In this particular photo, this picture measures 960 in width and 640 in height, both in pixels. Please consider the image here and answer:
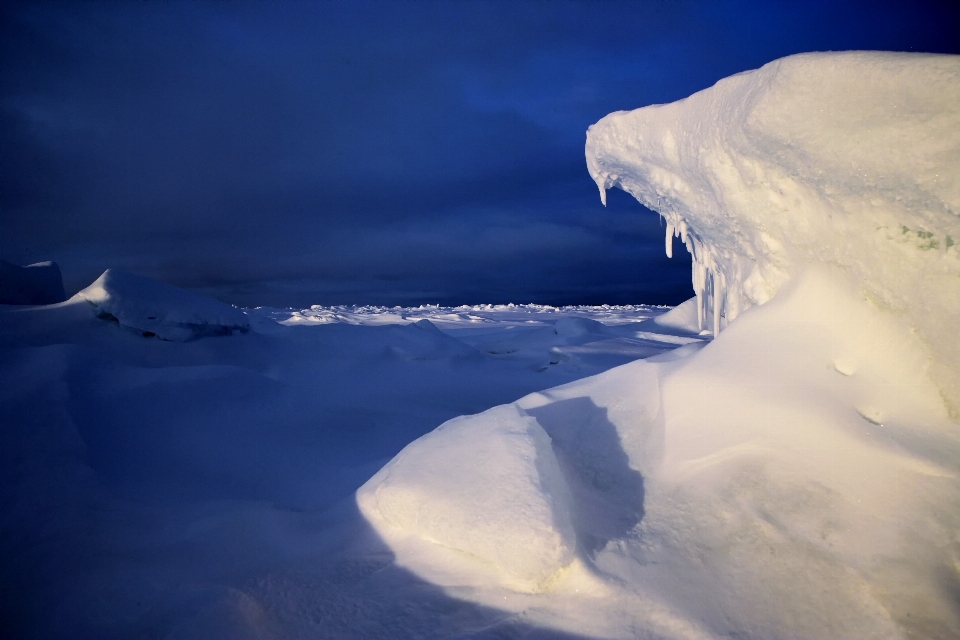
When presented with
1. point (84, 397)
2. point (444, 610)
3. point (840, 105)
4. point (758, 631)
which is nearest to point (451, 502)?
point (444, 610)

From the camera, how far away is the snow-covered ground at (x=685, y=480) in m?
1.99

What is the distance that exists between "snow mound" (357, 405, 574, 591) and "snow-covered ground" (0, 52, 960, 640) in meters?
0.02

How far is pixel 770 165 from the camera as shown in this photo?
3033 millimetres

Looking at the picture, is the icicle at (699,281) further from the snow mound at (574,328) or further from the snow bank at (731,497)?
the snow mound at (574,328)

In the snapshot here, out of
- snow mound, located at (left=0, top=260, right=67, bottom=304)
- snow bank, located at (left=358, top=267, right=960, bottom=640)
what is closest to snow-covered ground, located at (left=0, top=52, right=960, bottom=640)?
snow bank, located at (left=358, top=267, right=960, bottom=640)

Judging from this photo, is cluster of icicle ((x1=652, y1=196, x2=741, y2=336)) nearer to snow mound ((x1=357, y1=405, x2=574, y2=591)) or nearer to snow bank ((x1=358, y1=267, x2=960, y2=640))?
snow bank ((x1=358, y1=267, x2=960, y2=640))

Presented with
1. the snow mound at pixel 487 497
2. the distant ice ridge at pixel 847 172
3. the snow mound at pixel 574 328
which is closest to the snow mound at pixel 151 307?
the snow mound at pixel 487 497

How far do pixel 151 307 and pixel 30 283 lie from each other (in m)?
4.31

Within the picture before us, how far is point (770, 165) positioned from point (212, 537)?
4.33 m

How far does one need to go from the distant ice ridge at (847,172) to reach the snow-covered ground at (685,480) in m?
0.01

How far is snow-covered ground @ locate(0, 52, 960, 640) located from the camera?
6.53ft

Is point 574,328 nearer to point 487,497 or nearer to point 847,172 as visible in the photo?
point 847,172

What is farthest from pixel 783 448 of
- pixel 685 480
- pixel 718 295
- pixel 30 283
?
pixel 30 283

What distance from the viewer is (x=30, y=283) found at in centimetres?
818
